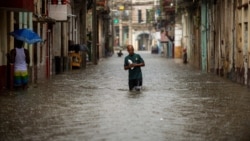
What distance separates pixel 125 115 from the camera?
13.8m

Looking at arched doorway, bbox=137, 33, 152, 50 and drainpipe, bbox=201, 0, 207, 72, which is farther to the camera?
arched doorway, bbox=137, 33, 152, 50

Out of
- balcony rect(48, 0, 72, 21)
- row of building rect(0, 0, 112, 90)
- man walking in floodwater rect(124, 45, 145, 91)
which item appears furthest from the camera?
balcony rect(48, 0, 72, 21)

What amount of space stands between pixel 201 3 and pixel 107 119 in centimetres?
2822

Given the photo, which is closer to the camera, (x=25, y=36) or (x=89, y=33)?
(x=25, y=36)

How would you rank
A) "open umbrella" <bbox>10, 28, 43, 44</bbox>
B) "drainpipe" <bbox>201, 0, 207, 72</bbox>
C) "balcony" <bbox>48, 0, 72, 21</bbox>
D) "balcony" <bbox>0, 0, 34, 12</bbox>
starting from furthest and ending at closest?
"drainpipe" <bbox>201, 0, 207, 72</bbox> → "balcony" <bbox>48, 0, 72, 21</bbox> → "open umbrella" <bbox>10, 28, 43, 44</bbox> → "balcony" <bbox>0, 0, 34, 12</bbox>

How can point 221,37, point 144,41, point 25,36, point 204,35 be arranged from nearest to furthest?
1. point 25,36
2. point 221,37
3. point 204,35
4. point 144,41

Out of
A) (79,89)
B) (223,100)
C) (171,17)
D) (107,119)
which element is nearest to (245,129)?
(107,119)

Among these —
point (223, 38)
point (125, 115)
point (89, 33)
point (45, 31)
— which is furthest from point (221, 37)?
point (89, 33)

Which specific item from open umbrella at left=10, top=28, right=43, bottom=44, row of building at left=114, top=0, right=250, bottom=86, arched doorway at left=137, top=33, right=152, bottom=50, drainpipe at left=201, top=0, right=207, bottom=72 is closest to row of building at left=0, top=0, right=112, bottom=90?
open umbrella at left=10, top=28, right=43, bottom=44

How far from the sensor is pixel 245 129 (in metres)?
11.8

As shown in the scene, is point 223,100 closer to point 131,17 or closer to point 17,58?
point 17,58

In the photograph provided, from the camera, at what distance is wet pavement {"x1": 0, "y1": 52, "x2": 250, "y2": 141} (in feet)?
36.0

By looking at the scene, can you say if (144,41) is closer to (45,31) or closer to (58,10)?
(58,10)

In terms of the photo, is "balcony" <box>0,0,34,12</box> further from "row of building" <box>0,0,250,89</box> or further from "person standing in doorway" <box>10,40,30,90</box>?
"person standing in doorway" <box>10,40,30,90</box>
